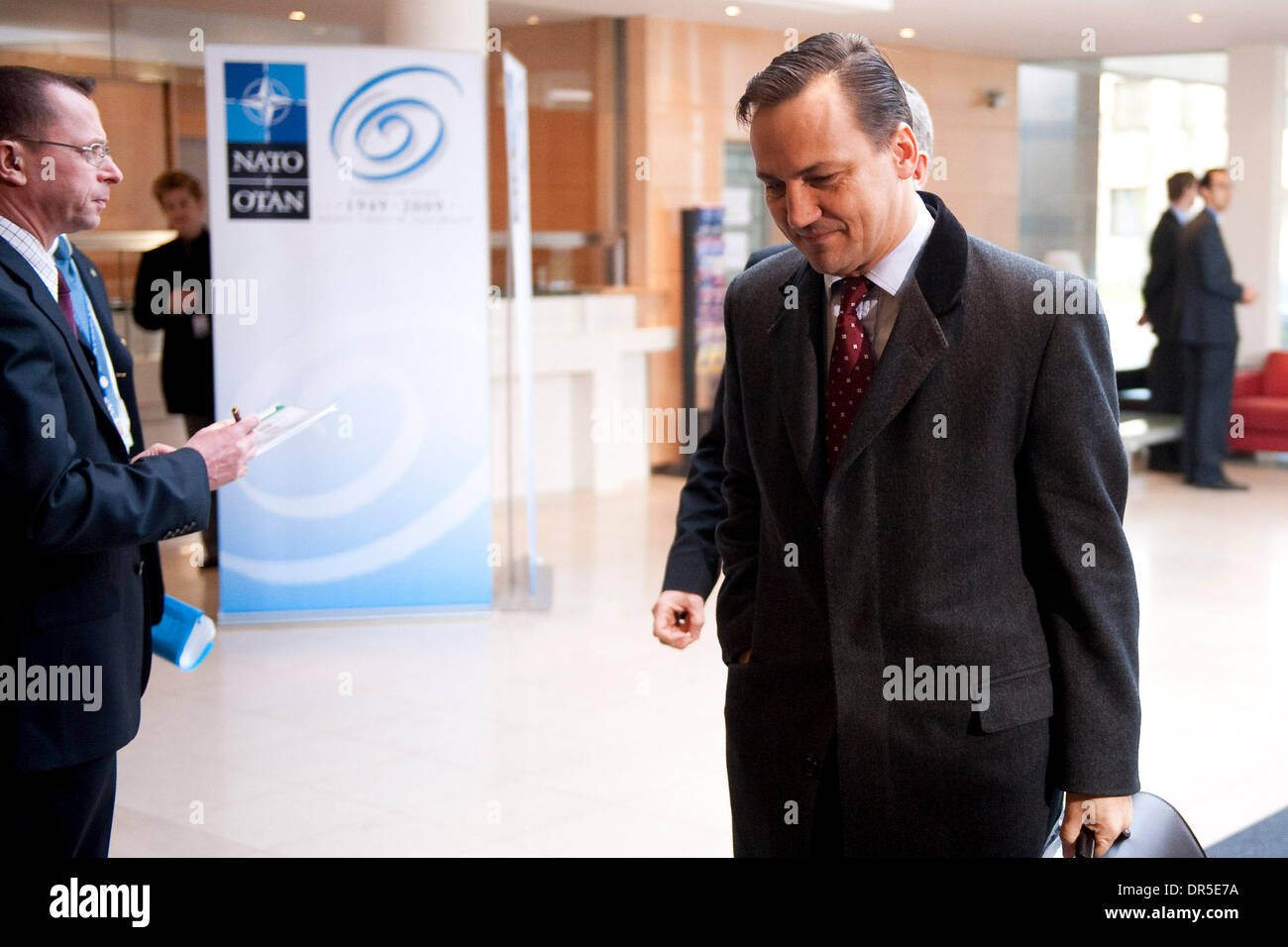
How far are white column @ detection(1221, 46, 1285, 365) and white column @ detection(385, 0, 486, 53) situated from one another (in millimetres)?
7796

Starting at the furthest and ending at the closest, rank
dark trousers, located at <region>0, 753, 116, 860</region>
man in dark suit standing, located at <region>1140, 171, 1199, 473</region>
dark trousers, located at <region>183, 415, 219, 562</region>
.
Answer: man in dark suit standing, located at <region>1140, 171, 1199, 473</region>, dark trousers, located at <region>183, 415, 219, 562</region>, dark trousers, located at <region>0, 753, 116, 860</region>

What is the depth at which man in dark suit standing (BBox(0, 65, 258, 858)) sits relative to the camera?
6.73 ft

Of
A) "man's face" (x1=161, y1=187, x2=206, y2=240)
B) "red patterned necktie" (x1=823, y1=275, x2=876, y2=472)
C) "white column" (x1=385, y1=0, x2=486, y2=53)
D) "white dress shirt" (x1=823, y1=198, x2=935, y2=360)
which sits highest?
"white column" (x1=385, y1=0, x2=486, y2=53)

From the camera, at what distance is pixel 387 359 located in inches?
243

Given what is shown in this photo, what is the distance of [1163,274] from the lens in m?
10.6

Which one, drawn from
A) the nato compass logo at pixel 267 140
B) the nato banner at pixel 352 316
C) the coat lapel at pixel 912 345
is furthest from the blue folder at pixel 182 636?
the nato compass logo at pixel 267 140

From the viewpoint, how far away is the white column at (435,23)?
6.90 meters

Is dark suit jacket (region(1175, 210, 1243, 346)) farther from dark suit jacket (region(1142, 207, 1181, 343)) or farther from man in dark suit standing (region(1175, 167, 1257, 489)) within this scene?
dark suit jacket (region(1142, 207, 1181, 343))

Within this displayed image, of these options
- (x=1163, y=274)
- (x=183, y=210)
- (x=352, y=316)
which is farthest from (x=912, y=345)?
(x=1163, y=274)

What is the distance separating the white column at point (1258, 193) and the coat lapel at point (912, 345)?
11291mm

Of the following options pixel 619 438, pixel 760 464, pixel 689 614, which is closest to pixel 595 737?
pixel 689 614

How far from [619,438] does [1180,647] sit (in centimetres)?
508

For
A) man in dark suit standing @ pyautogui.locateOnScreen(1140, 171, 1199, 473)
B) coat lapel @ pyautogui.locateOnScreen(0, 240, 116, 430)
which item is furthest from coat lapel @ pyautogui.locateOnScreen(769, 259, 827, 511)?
man in dark suit standing @ pyautogui.locateOnScreen(1140, 171, 1199, 473)
